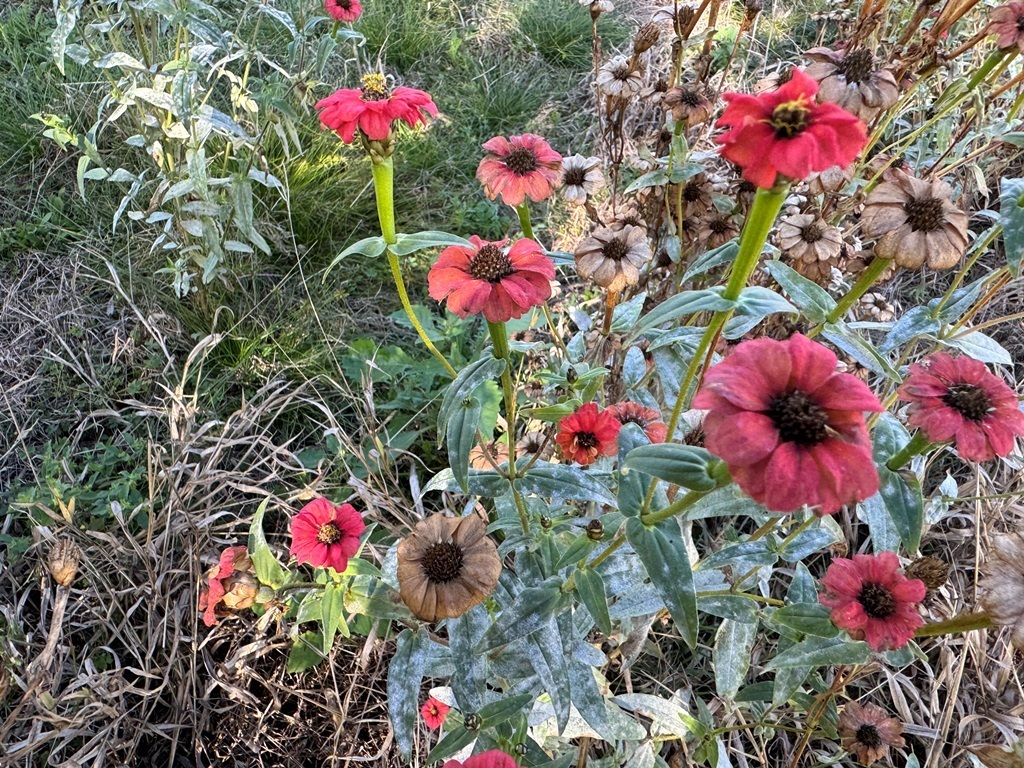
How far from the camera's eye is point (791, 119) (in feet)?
2.12

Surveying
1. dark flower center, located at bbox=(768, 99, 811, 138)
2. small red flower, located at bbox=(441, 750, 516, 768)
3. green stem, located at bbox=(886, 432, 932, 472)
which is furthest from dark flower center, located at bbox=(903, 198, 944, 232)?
small red flower, located at bbox=(441, 750, 516, 768)

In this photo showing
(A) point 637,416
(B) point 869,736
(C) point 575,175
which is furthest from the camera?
(C) point 575,175

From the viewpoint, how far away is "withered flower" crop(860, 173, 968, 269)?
2.97 feet

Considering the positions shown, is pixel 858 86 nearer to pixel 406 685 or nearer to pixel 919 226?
pixel 919 226

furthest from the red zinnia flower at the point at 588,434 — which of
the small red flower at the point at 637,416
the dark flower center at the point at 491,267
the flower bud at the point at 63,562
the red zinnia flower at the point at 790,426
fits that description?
the flower bud at the point at 63,562

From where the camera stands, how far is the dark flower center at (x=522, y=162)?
1206 millimetres

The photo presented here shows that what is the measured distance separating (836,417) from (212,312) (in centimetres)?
210

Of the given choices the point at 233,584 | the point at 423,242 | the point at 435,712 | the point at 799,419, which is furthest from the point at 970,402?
the point at 233,584

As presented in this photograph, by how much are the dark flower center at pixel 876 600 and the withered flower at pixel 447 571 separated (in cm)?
51

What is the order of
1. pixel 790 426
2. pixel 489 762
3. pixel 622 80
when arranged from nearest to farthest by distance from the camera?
1. pixel 790 426
2. pixel 489 762
3. pixel 622 80

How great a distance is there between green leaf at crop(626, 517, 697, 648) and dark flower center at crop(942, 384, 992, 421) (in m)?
0.38

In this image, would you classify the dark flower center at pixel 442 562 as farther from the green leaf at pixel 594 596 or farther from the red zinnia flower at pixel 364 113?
the red zinnia flower at pixel 364 113

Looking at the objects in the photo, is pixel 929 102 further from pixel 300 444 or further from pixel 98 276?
pixel 98 276

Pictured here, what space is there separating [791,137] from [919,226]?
388 mm
